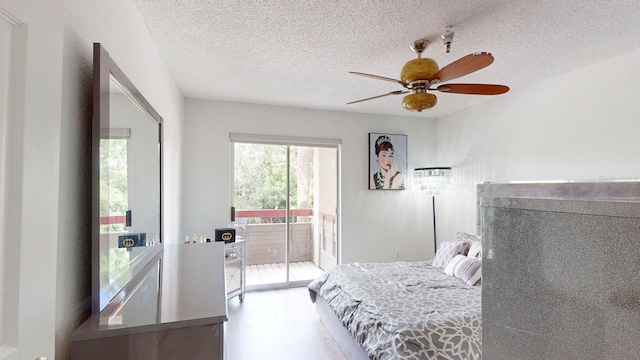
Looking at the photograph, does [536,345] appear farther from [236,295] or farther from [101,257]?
[236,295]

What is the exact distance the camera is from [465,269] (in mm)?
2822

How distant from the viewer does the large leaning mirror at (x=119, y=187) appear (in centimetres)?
107

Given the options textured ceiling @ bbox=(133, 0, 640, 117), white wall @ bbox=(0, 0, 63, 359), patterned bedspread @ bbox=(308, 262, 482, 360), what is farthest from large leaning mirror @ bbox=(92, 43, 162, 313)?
patterned bedspread @ bbox=(308, 262, 482, 360)

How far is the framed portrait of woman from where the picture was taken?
172 inches

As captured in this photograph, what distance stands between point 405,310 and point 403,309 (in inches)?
0.8

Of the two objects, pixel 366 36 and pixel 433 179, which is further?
pixel 433 179

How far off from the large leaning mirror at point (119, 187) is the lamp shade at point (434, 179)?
3514 mm

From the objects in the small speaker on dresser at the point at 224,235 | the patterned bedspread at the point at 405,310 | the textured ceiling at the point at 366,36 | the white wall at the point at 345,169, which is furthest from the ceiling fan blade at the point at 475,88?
the small speaker on dresser at the point at 224,235

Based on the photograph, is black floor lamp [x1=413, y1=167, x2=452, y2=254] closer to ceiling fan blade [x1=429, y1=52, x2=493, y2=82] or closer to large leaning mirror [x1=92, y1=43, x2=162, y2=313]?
ceiling fan blade [x1=429, y1=52, x2=493, y2=82]

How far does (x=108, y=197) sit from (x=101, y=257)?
0.79ft

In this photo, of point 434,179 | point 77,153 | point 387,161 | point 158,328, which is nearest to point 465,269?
point 434,179

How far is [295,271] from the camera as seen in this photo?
14.0 feet

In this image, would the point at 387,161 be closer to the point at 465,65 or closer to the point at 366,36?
the point at 366,36

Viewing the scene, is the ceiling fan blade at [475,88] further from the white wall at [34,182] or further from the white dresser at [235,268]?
the white dresser at [235,268]
